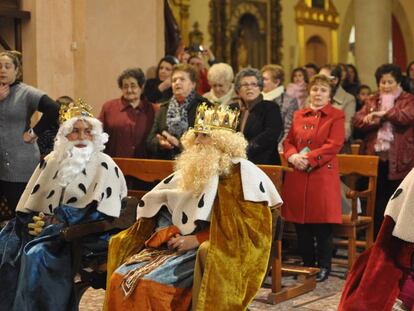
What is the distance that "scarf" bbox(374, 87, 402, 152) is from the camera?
760cm

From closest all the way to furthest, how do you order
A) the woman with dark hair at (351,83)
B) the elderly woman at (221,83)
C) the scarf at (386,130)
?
the scarf at (386,130) < the elderly woman at (221,83) < the woman with dark hair at (351,83)

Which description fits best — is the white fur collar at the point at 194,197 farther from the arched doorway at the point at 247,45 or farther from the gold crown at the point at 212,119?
the arched doorway at the point at 247,45

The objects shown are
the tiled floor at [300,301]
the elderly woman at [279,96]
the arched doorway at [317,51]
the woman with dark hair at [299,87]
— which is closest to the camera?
the tiled floor at [300,301]

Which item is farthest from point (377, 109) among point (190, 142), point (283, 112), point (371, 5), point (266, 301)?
point (371, 5)

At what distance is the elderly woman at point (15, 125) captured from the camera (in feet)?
21.3

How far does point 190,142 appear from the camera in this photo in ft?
17.4

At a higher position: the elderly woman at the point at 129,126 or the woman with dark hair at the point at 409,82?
the woman with dark hair at the point at 409,82

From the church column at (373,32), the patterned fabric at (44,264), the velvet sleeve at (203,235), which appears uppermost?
the church column at (373,32)

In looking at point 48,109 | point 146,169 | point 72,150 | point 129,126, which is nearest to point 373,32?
point 129,126

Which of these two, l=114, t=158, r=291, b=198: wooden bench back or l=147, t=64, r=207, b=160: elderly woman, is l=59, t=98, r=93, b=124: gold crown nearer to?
l=114, t=158, r=291, b=198: wooden bench back

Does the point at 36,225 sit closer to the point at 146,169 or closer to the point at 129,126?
the point at 146,169

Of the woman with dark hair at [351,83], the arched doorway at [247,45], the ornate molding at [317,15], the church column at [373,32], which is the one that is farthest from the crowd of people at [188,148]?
the ornate molding at [317,15]

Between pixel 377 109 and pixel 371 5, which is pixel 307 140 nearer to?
pixel 377 109

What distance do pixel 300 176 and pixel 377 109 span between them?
127 centimetres
